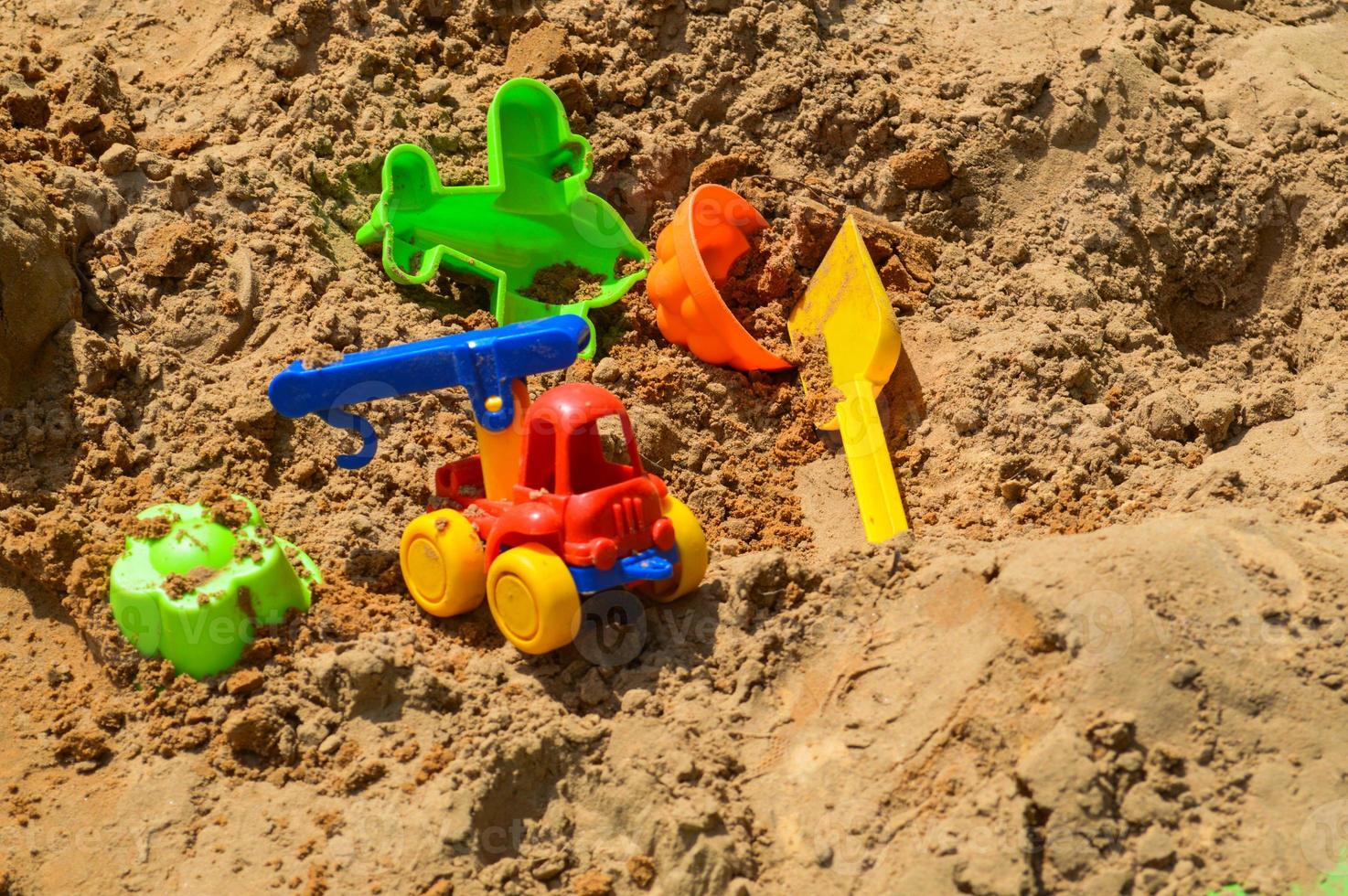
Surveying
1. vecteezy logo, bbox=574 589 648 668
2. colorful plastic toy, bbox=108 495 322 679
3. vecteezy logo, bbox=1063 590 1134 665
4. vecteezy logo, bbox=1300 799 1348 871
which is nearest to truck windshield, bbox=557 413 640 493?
vecteezy logo, bbox=574 589 648 668

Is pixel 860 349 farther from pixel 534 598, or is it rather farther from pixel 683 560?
pixel 534 598

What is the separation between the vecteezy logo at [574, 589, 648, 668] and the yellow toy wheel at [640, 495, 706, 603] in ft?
0.17

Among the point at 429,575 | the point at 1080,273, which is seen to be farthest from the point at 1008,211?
the point at 429,575

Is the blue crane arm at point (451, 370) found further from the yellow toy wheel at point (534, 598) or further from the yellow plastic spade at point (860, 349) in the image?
the yellow plastic spade at point (860, 349)

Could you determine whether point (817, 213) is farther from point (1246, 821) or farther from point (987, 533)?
point (1246, 821)

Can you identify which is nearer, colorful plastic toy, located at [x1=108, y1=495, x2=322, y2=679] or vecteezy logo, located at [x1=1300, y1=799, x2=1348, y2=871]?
vecteezy logo, located at [x1=1300, y1=799, x2=1348, y2=871]

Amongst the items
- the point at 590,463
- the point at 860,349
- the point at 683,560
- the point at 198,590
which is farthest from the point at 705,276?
the point at 198,590

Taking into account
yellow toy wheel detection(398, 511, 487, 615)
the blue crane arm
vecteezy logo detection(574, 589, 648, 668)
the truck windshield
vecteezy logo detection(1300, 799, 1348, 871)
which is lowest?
vecteezy logo detection(574, 589, 648, 668)

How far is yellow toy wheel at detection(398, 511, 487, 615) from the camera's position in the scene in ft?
7.84

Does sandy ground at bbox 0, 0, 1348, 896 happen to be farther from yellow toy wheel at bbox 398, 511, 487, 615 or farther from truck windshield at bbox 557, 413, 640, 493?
truck windshield at bbox 557, 413, 640, 493

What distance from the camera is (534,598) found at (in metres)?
2.25

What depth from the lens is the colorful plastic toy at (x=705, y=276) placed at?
10.1ft

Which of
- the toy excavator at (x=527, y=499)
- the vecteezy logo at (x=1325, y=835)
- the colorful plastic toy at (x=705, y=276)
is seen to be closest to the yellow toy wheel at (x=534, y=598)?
the toy excavator at (x=527, y=499)

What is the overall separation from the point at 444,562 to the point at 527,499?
201mm
